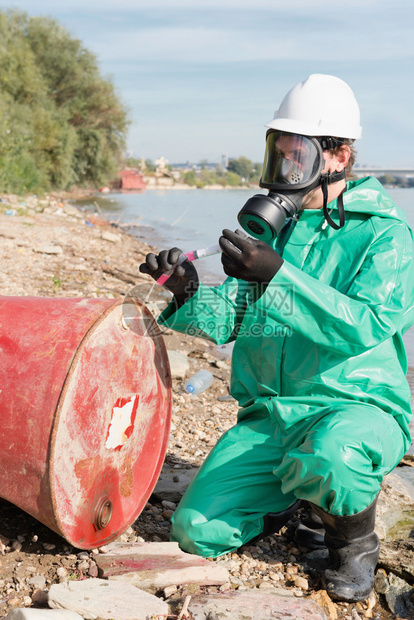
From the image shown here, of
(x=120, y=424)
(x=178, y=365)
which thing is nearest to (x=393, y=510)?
(x=120, y=424)

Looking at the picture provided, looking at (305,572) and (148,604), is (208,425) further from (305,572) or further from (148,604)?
(148,604)

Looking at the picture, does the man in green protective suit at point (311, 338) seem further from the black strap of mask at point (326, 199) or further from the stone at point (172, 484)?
the stone at point (172, 484)

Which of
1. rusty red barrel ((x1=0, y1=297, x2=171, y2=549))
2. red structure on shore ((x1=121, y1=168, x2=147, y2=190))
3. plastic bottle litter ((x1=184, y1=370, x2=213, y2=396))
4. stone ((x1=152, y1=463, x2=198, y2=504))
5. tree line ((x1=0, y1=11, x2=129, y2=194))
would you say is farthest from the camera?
red structure on shore ((x1=121, y1=168, x2=147, y2=190))

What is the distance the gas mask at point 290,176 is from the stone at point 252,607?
A: 1379 mm

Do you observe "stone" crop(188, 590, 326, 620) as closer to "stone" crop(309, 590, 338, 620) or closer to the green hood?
"stone" crop(309, 590, 338, 620)

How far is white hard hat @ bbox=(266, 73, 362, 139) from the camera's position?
2.69 m

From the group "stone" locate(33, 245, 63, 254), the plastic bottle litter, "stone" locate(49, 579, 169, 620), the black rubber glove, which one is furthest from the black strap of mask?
"stone" locate(33, 245, 63, 254)

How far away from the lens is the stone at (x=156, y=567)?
7.70 ft

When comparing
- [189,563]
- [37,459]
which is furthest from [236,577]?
[37,459]

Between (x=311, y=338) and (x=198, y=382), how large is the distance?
8.27 ft

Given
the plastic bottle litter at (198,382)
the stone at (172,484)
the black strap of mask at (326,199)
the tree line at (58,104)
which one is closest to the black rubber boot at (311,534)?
the stone at (172,484)

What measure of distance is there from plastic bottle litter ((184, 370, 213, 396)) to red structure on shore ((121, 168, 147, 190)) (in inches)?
1654

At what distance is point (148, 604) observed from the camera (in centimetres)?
217

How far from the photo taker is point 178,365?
16.5ft
